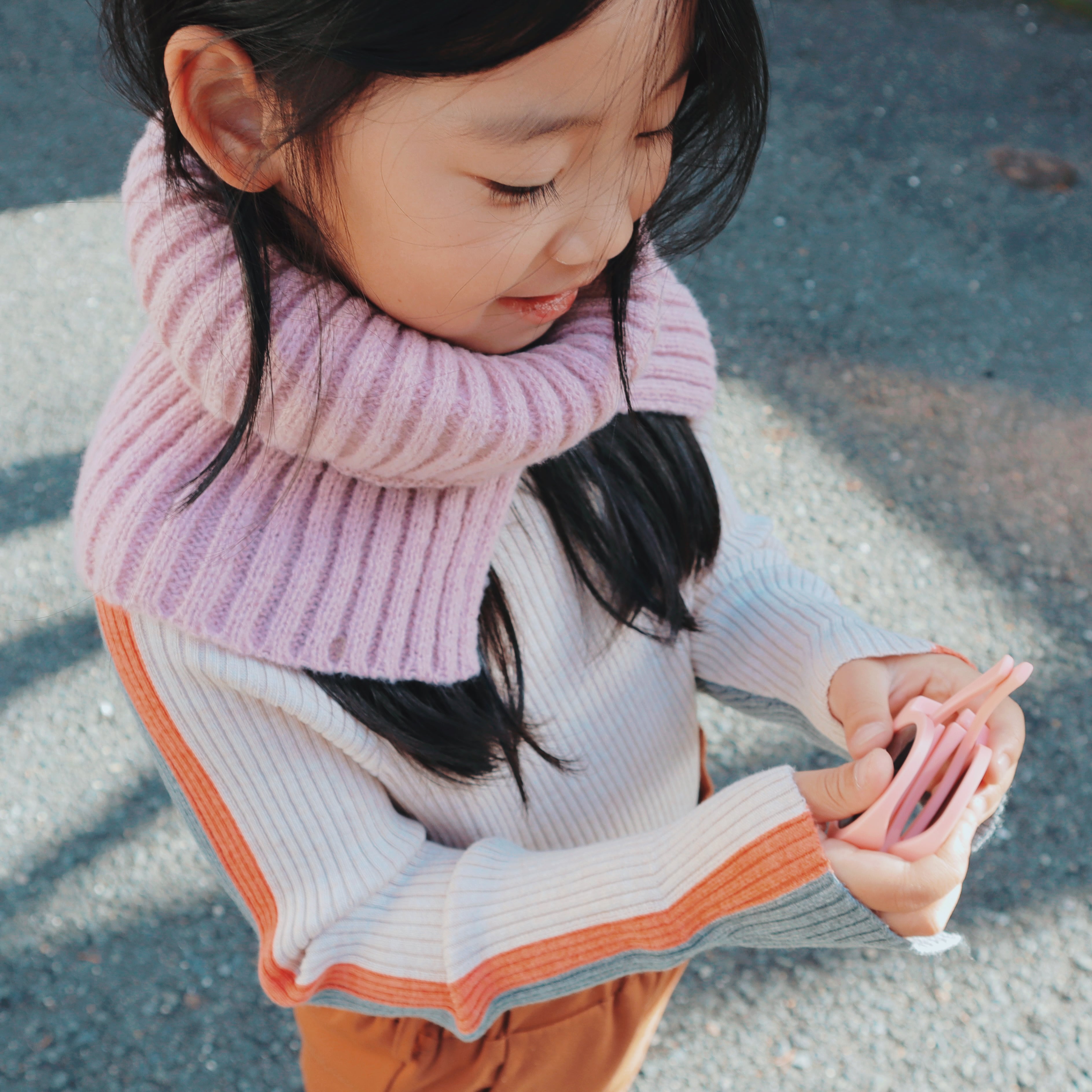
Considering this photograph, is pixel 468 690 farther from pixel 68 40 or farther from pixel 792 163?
pixel 68 40

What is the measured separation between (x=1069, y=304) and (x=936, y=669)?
1.73 meters

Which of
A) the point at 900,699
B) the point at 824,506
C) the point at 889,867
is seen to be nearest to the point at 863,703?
the point at 900,699

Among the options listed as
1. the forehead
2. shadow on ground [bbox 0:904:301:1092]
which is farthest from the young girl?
shadow on ground [bbox 0:904:301:1092]

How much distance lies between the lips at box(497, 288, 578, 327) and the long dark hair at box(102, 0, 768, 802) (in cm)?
4

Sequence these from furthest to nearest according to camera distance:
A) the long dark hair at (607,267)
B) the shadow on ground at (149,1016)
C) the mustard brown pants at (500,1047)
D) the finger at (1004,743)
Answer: the shadow on ground at (149,1016), the mustard brown pants at (500,1047), the finger at (1004,743), the long dark hair at (607,267)

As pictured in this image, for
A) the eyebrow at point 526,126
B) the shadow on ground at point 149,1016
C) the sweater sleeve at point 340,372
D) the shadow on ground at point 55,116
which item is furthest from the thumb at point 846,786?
the shadow on ground at point 55,116

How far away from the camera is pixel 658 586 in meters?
0.78

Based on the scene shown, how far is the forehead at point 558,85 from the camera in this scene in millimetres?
434

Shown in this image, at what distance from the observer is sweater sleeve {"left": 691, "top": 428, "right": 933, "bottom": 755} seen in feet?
2.54

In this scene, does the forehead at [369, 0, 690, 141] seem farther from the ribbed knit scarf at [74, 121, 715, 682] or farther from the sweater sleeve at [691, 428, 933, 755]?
the sweater sleeve at [691, 428, 933, 755]

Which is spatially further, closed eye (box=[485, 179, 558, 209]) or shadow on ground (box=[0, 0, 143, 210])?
shadow on ground (box=[0, 0, 143, 210])

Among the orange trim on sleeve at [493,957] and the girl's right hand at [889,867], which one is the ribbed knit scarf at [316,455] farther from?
the girl's right hand at [889,867]

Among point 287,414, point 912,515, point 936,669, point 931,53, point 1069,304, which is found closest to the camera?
point 287,414

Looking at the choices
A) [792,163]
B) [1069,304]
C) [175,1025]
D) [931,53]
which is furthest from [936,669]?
[931,53]
